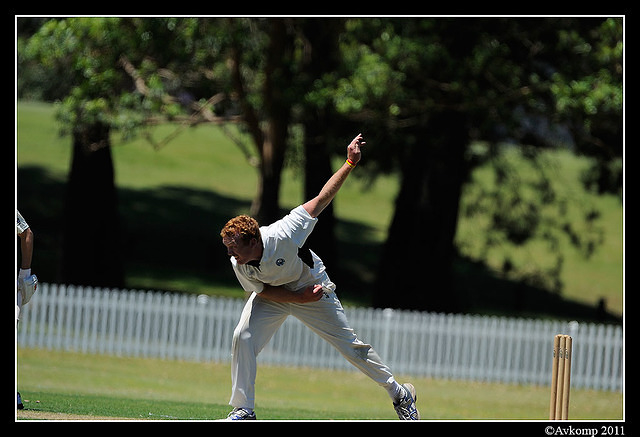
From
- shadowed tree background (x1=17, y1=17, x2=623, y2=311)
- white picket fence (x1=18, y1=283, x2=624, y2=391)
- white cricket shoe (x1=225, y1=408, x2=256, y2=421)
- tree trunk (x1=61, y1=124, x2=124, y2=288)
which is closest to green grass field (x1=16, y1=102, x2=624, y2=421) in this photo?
white picket fence (x1=18, y1=283, x2=624, y2=391)

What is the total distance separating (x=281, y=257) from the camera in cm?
667

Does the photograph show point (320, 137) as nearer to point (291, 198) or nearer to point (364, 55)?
point (364, 55)

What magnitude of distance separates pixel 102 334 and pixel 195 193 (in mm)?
23370

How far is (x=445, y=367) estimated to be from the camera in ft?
50.8

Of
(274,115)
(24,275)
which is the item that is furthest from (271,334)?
(274,115)

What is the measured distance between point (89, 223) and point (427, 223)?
8096 mm

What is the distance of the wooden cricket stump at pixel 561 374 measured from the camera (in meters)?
6.50

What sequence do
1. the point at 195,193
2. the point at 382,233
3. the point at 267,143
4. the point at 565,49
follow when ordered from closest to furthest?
the point at 565,49
the point at 267,143
the point at 382,233
the point at 195,193

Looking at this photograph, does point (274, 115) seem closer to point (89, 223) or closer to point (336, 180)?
point (89, 223)

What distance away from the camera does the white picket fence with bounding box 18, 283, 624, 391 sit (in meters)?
15.4

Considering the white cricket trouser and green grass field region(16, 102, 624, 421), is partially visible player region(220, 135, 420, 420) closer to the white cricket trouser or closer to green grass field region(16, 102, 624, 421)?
the white cricket trouser

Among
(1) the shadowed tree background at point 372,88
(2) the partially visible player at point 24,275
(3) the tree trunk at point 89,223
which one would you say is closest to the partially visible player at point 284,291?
(2) the partially visible player at point 24,275

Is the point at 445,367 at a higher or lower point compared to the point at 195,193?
lower

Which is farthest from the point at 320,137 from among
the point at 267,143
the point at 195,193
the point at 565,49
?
the point at 195,193
